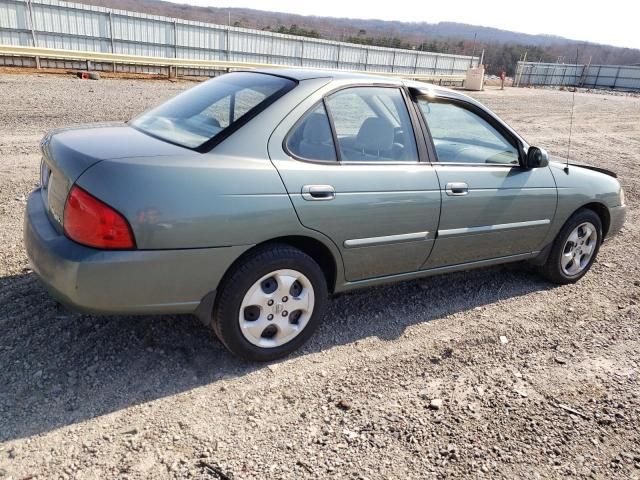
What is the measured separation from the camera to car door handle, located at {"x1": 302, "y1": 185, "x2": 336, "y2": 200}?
3.06 metres

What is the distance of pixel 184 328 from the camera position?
3.54 meters

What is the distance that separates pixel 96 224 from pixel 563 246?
383 centimetres

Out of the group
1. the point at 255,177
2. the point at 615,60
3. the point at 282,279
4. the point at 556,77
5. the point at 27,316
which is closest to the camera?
the point at 255,177

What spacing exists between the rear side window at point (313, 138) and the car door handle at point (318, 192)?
0.62 ft

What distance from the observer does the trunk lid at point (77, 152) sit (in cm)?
275

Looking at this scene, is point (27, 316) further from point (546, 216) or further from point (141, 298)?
point (546, 216)

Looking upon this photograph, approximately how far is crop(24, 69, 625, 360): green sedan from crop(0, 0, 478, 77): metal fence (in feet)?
55.2

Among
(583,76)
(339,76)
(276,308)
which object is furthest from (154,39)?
(583,76)

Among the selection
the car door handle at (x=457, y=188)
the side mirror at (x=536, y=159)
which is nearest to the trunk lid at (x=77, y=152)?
the car door handle at (x=457, y=188)

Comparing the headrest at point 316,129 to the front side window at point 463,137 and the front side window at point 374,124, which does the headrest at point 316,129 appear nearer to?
the front side window at point 374,124

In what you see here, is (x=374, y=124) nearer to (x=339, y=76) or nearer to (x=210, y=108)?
(x=339, y=76)

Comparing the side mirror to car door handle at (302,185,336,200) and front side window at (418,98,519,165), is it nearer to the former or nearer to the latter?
front side window at (418,98,519,165)

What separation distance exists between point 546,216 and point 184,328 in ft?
9.75

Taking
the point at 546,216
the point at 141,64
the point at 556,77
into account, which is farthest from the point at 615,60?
the point at 546,216
